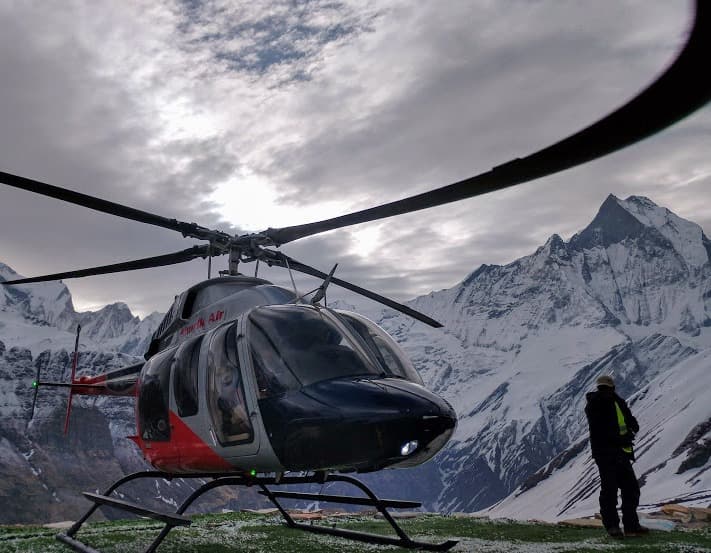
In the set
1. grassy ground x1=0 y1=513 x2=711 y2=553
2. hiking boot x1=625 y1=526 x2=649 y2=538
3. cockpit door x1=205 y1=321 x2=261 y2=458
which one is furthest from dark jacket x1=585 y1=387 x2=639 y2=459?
cockpit door x1=205 y1=321 x2=261 y2=458

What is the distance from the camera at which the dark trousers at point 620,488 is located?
1071 cm

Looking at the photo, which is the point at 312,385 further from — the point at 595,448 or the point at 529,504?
the point at 529,504

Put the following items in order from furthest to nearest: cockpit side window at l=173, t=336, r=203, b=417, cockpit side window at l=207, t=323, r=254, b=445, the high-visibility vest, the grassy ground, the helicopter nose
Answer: the high-visibility vest → the grassy ground → cockpit side window at l=173, t=336, r=203, b=417 → cockpit side window at l=207, t=323, r=254, b=445 → the helicopter nose

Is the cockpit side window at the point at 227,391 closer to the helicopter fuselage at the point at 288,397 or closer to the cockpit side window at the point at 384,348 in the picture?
the helicopter fuselage at the point at 288,397

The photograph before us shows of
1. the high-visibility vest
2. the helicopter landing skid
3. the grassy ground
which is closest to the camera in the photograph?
the helicopter landing skid

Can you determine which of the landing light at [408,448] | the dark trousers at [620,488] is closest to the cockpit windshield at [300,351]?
the landing light at [408,448]

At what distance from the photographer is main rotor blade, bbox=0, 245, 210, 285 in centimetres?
1169

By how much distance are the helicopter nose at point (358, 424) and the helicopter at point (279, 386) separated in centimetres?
1

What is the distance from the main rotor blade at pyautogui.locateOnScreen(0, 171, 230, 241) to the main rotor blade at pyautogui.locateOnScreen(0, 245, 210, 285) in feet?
2.10

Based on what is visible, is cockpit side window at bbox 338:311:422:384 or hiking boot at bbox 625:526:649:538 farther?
hiking boot at bbox 625:526:649:538

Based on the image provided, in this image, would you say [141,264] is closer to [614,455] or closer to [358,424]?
[358,424]

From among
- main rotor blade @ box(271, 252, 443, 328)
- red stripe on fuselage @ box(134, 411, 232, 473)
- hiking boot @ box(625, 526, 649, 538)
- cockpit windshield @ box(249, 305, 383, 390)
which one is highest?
main rotor blade @ box(271, 252, 443, 328)

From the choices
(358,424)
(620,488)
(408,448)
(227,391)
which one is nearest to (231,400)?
(227,391)

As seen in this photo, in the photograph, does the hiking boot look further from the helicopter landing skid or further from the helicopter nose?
the helicopter nose
